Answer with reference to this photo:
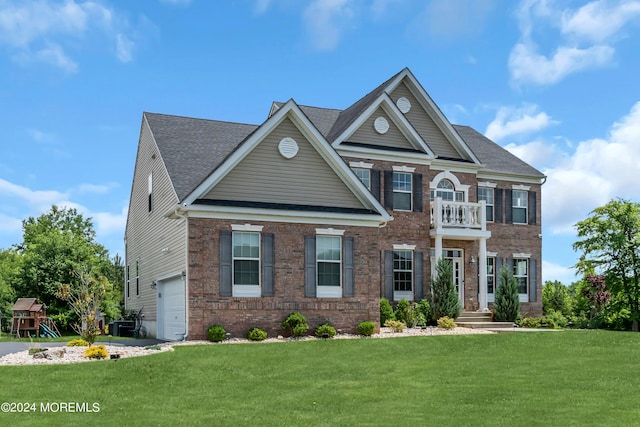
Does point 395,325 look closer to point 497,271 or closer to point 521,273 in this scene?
point 497,271

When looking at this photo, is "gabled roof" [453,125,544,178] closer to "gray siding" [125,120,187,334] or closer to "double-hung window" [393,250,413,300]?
"double-hung window" [393,250,413,300]

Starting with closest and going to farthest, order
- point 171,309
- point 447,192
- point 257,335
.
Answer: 1. point 257,335
2. point 171,309
3. point 447,192

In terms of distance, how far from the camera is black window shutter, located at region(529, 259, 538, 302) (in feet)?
104

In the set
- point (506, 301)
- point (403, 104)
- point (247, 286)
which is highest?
point (403, 104)

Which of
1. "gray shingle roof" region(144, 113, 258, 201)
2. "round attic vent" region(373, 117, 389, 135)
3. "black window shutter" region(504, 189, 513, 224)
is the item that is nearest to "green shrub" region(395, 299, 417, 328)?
"round attic vent" region(373, 117, 389, 135)

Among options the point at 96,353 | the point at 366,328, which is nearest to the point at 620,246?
Answer: the point at 366,328

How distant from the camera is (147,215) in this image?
2925cm

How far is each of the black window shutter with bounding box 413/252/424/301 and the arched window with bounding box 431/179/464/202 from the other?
323cm

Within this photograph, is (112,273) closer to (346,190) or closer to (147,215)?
(147,215)

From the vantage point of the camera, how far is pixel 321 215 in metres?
22.9

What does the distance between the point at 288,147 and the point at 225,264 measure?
442cm

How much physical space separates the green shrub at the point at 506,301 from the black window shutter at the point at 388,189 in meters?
5.87

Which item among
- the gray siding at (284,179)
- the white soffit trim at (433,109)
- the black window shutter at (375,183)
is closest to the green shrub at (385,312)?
the gray siding at (284,179)

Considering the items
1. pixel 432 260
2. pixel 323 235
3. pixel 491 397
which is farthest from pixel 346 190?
pixel 491 397
